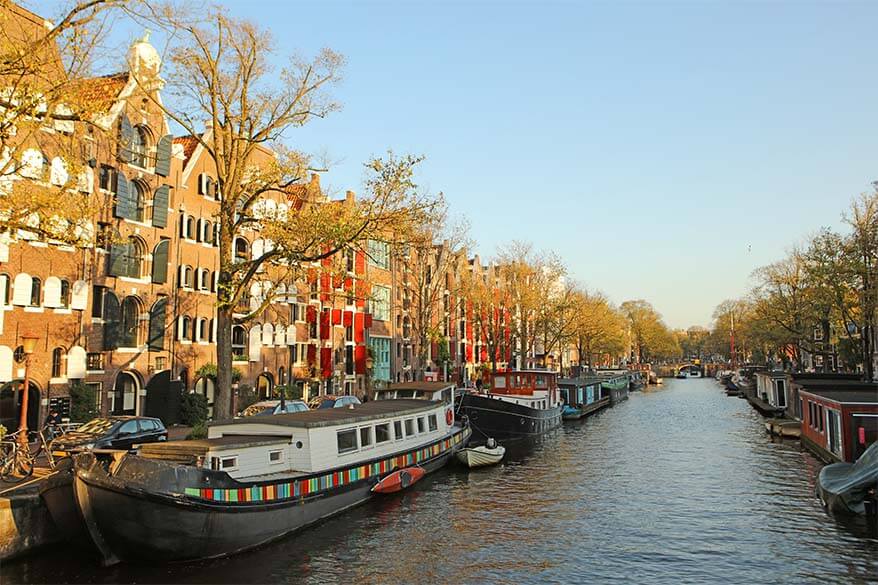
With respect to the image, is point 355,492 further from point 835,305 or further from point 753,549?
point 835,305

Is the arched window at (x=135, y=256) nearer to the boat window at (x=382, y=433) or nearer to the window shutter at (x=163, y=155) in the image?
the window shutter at (x=163, y=155)

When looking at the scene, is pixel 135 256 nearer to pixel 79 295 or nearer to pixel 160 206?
pixel 160 206

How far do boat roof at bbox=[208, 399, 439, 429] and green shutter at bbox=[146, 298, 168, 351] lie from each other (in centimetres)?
1429

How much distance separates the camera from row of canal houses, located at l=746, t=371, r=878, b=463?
28.2 m

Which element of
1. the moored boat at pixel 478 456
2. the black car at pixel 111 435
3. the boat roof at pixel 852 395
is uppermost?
the boat roof at pixel 852 395

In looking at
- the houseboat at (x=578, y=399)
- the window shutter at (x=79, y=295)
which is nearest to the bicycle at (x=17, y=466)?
the window shutter at (x=79, y=295)

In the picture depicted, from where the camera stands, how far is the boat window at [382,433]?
26000 mm

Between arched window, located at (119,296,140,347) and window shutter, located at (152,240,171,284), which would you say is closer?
arched window, located at (119,296,140,347)

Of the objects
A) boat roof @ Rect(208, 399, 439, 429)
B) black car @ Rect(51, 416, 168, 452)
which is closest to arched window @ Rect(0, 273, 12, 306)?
black car @ Rect(51, 416, 168, 452)

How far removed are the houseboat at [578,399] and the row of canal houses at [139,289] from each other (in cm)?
1503

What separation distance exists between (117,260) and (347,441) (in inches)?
727

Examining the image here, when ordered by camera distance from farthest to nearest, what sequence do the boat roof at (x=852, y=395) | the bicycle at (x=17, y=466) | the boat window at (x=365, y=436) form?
the boat roof at (x=852, y=395), the boat window at (x=365, y=436), the bicycle at (x=17, y=466)

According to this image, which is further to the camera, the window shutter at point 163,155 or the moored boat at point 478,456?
the window shutter at point 163,155

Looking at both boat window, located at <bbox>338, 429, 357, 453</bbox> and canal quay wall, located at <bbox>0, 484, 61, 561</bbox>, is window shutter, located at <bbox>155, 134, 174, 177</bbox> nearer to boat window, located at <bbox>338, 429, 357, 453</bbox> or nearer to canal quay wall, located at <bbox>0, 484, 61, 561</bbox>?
boat window, located at <bbox>338, 429, 357, 453</bbox>
